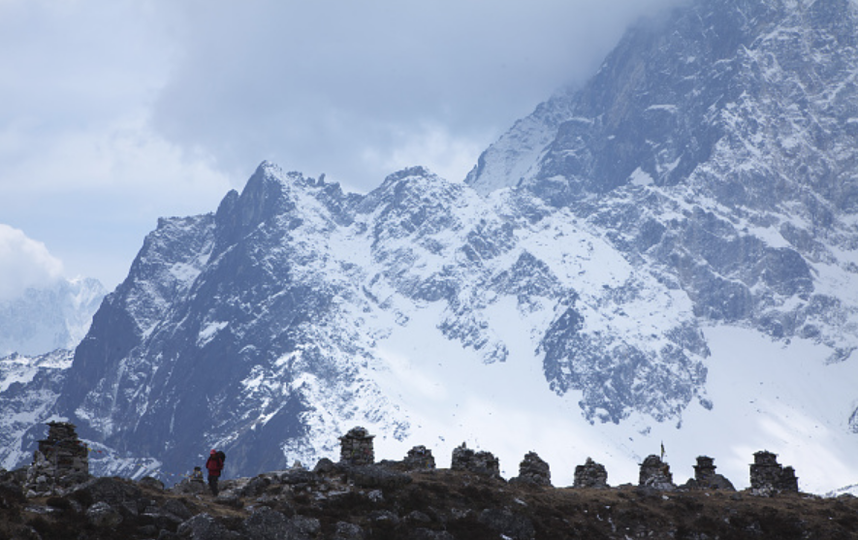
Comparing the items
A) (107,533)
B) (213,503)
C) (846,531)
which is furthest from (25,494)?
(846,531)

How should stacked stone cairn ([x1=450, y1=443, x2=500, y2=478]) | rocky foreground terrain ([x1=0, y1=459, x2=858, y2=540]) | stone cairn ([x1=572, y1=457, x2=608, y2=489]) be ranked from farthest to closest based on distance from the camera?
stone cairn ([x1=572, y1=457, x2=608, y2=489]) → stacked stone cairn ([x1=450, y1=443, x2=500, y2=478]) → rocky foreground terrain ([x1=0, y1=459, x2=858, y2=540])

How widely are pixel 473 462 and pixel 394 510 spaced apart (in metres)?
14.2

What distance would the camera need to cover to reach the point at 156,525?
4678cm

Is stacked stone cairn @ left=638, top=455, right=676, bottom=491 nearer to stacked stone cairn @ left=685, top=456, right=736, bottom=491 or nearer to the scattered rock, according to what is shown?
stacked stone cairn @ left=685, top=456, right=736, bottom=491

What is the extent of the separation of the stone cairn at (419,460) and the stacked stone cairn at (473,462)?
71.7 inches

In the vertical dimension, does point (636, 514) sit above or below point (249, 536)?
above

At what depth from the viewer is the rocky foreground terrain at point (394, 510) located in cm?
4600

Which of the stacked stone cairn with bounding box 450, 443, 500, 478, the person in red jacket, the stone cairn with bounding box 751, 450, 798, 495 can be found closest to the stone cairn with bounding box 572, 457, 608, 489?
the stacked stone cairn with bounding box 450, 443, 500, 478

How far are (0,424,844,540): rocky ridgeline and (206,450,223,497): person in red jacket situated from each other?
2.32 ft

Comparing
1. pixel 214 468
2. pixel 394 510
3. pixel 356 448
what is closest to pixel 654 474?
pixel 356 448

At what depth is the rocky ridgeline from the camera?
46156mm

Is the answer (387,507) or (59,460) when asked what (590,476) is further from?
(59,460)

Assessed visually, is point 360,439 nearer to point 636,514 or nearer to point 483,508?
point 483,508

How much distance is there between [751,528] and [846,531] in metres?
5.40
